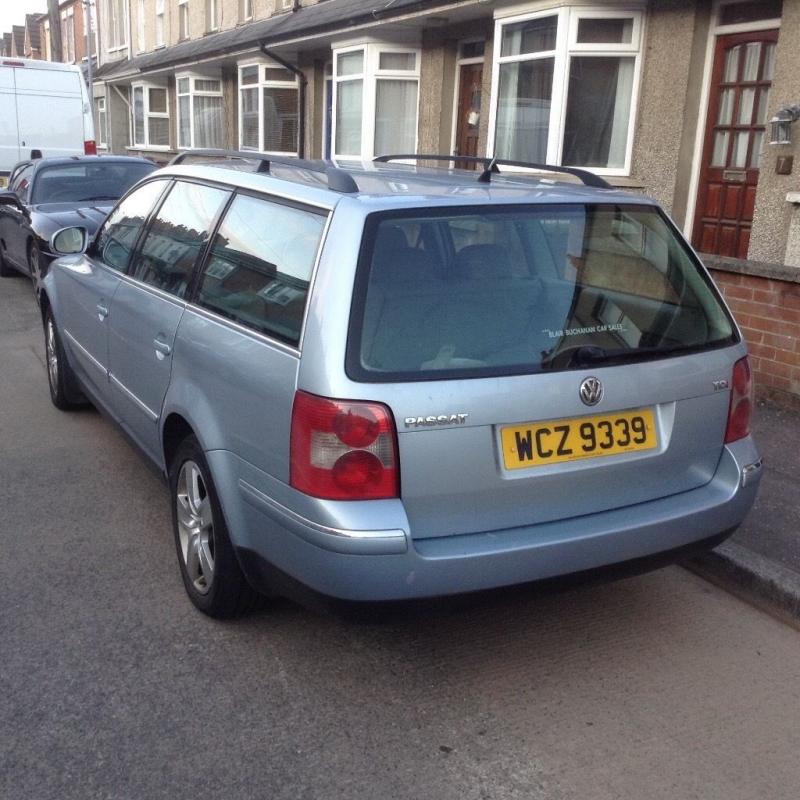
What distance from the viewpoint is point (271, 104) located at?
20.2 meters

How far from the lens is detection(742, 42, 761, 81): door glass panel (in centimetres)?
954

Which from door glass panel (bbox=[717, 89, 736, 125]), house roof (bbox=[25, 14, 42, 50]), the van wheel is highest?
house roof (bbox=[25, 14, 42, 50])

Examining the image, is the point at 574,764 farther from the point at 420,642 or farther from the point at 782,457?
the point at 782,457

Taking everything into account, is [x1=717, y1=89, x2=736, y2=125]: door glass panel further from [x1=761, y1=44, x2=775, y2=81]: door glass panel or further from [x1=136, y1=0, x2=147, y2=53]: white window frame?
[x1=136, y1=0, x2=147, y2=53]: white window frame

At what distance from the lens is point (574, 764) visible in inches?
115

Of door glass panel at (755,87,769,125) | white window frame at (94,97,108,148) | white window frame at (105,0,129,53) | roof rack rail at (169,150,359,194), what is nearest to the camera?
roof rack rail at (169,150,359,194)

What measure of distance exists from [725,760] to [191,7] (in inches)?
1011

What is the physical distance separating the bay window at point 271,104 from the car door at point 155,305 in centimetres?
1592

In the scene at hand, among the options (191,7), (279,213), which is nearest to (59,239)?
(279,213)

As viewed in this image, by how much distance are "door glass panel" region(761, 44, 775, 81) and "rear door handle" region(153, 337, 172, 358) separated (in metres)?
7.56

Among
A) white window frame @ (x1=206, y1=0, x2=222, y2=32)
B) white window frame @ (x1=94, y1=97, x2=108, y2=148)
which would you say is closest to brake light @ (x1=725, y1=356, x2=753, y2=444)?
white window frame @ (x1=206, y1=0, x2=222, y2=32)

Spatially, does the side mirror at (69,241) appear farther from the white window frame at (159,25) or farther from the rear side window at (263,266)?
the white window frame at (159,25)

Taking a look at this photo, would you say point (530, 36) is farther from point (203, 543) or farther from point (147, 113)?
point (147, 113)

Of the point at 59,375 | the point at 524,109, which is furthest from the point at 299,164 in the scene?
the point at 524,109
